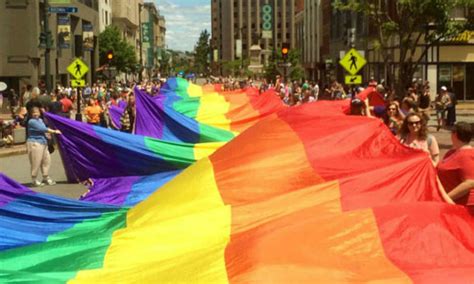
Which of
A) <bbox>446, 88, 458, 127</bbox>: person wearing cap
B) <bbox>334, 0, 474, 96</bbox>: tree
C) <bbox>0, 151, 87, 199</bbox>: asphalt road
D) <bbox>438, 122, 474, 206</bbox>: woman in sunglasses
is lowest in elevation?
<bbox>0, 151, 87, 199</bbox>: asphalt road

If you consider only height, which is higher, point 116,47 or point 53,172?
point 116,47

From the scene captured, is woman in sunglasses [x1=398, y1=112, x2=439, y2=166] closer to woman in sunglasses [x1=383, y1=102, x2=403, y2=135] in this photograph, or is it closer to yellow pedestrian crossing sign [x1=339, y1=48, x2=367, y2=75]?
woman in sunglasses [x1=383, y1=102, x2=403, y2=135]

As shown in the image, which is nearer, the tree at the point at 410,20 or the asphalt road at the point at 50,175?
the asphalt road at the point at 50,175

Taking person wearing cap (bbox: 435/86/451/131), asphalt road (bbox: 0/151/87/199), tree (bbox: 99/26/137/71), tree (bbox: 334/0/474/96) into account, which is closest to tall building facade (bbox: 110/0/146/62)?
tree (bbox: 99/26/137/71)

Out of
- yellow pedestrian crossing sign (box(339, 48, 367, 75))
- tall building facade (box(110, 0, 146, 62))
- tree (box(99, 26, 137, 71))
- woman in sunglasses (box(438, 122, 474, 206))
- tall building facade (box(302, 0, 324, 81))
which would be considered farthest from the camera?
tall building facade (box(110, 0, 146, 62))

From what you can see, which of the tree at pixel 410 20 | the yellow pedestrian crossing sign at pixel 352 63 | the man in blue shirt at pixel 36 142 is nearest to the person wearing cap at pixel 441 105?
the tree at pixel 410 20

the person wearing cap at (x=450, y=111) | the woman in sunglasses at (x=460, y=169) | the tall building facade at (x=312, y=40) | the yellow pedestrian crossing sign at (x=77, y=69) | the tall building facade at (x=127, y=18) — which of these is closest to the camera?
the woman in sunglasses at (x=460, y=169)

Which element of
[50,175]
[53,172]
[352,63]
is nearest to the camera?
[50,175]

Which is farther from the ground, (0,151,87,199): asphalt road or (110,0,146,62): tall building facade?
(110,0,146,62): tall building facade

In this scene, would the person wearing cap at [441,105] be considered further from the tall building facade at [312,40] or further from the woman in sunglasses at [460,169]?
the tall building facade at [312,40]

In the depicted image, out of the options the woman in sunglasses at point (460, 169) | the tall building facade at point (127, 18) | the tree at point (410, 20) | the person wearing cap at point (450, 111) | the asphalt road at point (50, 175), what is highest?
the tall building facade at point (127, 18)

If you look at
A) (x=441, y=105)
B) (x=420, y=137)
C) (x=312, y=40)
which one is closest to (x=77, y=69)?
(x=441, y=105)

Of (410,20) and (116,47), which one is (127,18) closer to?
(116,47)

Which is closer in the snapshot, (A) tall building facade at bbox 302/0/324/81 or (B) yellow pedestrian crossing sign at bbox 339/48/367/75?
(B) yellow pedestrian crossing sign at bbox 339/48/367/75
